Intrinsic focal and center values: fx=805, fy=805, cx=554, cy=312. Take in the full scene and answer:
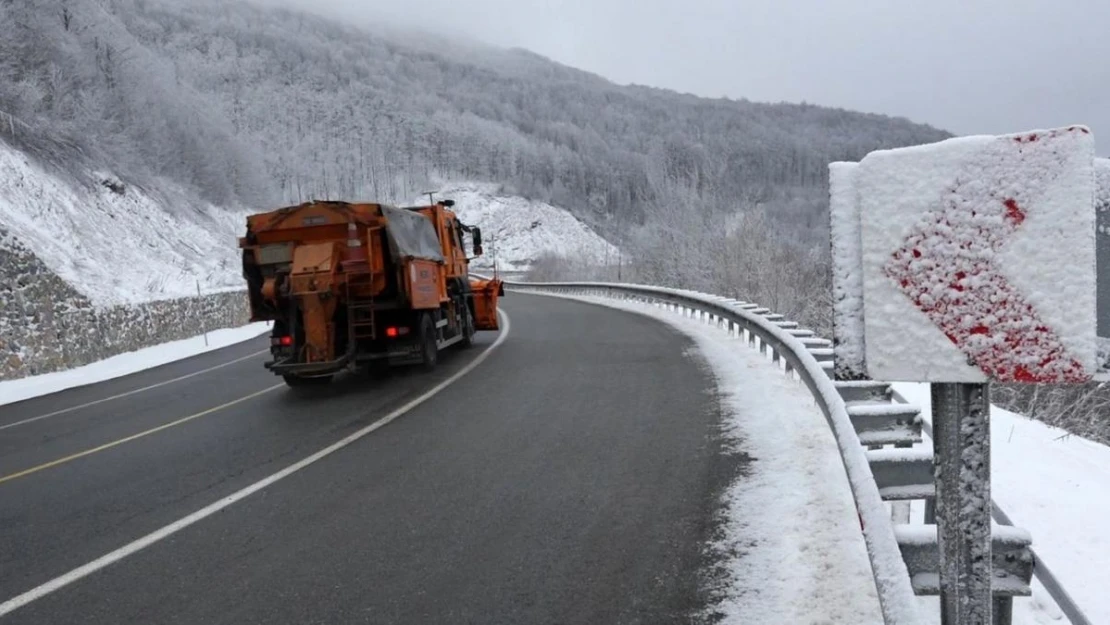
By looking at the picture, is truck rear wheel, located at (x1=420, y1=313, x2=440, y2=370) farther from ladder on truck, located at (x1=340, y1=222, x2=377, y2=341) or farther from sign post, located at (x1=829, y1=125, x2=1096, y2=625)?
sign post, located at (x1=829, y1=125, x2=1096, y2=625)

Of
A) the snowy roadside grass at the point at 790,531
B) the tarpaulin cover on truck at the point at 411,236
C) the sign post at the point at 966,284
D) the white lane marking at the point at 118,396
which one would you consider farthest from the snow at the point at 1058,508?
the white lane marking at the point at 118,396

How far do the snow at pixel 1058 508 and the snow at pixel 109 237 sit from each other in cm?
2093

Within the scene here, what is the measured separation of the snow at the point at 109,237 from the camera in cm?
2227

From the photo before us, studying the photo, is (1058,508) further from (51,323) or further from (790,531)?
(51,323)

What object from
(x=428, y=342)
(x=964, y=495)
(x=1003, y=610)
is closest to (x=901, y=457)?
(x=1003, y=610)

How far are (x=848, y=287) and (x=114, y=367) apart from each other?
789 inches

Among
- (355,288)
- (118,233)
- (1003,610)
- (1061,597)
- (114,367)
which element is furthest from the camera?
(118,233)

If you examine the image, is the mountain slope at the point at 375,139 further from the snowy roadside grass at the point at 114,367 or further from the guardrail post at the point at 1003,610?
the guardrail post at the point at 1003,610

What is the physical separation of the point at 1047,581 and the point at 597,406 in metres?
6.09

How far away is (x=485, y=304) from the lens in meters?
17.2

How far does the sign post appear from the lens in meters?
2.10

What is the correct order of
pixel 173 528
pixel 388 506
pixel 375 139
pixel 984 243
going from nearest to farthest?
1. pixel 984 243
2. pixel 173 528
3. pixel 388 506
4. pixel 375 139

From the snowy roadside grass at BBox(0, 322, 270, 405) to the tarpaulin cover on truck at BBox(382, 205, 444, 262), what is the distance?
799cm

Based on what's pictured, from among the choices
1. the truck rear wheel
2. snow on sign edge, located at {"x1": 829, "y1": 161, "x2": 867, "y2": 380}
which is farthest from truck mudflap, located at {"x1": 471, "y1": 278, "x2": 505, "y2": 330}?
snow on sign edge, located at {"x1": 829, "y1": 161, "x2": 867, "y2": 380}
